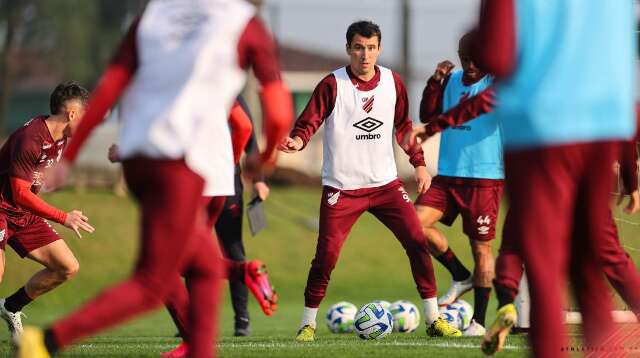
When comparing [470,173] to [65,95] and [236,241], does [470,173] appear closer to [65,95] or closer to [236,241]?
[236,241]

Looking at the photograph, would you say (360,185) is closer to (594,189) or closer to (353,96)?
(353,96)

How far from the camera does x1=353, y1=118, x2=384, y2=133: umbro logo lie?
9320mm

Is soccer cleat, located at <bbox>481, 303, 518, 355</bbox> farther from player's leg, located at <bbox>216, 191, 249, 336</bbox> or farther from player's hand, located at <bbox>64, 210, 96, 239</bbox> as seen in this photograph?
player's leg, located at <bbox>216, 191, 249, 336</bbox>

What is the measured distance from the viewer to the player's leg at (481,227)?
10156 millimetres

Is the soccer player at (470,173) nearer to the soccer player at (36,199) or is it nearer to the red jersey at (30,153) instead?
the soccer player at (36,199)

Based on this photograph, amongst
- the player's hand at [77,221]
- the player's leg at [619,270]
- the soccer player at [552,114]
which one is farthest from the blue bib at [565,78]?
the player's hand at [77,221]

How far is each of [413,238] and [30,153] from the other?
2.93 meters

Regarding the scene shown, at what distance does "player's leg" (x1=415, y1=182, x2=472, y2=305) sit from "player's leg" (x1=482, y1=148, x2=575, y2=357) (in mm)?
5197

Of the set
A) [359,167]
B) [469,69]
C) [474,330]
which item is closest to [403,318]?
[474,330]

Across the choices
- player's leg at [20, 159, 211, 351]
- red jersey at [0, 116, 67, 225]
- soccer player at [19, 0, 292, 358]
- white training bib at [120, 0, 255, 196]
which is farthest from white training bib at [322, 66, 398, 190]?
player's leg at [20, 159, 211, 351]

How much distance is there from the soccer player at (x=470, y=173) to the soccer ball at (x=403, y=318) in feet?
1.01

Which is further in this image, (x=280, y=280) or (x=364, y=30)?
(x=280, y=280)

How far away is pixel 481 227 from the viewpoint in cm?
1024

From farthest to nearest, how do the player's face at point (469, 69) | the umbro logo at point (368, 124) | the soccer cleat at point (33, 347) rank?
the player's face at point (469, 69), the umbro logo at point (368, 124), the soccer cleat at point (33, 347)
